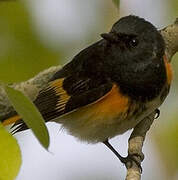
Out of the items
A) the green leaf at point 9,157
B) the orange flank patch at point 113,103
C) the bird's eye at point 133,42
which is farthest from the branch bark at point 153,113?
the green leaf at point 9,157

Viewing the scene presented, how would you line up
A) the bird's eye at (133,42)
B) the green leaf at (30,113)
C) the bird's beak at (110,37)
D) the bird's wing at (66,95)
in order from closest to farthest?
the green leaf at (30,113) < the bird's beak at (110,37) < the bird's eye at (133,42) < the bird's wing at (66,95)

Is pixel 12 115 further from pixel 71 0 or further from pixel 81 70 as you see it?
pixel 71 0

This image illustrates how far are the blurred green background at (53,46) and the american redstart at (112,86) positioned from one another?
6.4 inches

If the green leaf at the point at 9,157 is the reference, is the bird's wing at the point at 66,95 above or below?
below

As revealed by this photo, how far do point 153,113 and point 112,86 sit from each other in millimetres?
345

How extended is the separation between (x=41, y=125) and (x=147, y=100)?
1.66 meters

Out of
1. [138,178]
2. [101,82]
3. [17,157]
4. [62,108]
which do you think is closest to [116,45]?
[101,82]

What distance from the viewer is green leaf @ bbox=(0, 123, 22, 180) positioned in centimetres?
107

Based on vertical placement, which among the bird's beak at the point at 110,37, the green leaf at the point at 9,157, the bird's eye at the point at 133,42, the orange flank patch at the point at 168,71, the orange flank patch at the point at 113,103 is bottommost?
the orange flank patch at the point at 113,103

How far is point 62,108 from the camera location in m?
2.73

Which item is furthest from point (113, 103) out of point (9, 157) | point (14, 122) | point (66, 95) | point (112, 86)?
point (9, 157)

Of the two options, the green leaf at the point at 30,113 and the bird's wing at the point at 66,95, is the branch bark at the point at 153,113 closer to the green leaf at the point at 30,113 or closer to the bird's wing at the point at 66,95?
the bird's wing at the point at 66,95

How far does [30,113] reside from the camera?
1047 millimetres

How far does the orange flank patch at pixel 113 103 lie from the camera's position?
264 cm
